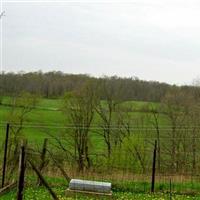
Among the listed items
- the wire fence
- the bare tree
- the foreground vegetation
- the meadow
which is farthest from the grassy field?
the bare tree

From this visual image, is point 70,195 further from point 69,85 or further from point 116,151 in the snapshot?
point 69,85

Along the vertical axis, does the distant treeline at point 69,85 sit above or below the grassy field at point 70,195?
above

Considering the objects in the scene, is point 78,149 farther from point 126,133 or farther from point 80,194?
point 80,194

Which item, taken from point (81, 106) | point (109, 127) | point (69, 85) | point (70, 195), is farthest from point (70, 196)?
point (69, 85)

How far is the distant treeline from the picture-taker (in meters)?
35.2

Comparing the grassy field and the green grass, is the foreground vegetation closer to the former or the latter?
the grassy field

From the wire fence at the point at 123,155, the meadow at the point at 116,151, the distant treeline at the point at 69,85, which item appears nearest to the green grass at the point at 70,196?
the meadow at the point at 116,151

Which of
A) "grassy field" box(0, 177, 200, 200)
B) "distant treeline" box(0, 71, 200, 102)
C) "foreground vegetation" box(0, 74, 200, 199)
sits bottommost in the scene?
"grassy field" box(0, 177, 200, 200)

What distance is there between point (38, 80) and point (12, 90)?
9.16 feet

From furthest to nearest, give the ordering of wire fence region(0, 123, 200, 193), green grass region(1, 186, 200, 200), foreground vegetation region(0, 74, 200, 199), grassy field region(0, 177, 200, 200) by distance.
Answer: foreground vegetation region(0, 74, 200, 199), wire fence region(0, 123, 200, 193), grassy field region(0, 177, 200, 200), green grass region(1, 186, 200, 200)

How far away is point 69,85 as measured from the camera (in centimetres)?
3719

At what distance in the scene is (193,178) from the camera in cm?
2070

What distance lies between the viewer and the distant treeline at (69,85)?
3516 cm

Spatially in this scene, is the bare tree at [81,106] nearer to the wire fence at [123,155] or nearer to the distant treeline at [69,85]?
the distant treeline at [69,85]
